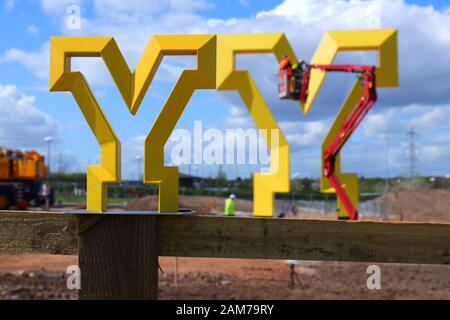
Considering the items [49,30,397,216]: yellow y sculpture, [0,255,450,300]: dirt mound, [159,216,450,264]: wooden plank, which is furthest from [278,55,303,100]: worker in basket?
[0,255,450,300]: dirt mound

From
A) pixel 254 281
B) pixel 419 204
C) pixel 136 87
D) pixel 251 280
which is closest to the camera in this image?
pixel 136 87

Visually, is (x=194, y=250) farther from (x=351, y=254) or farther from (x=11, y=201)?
(x=11, y=201)

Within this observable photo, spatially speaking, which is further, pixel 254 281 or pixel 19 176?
pixel 19 176

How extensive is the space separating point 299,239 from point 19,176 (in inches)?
1260

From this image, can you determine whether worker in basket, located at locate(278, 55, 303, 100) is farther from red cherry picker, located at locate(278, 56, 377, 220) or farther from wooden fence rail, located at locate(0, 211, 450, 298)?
wooden fence rail, located at locate(0, 211, 450, 298)

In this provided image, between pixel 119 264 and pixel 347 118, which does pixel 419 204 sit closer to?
pixel 347 118

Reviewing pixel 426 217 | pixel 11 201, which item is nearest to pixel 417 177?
pixel 426 217

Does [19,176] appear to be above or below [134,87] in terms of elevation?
below

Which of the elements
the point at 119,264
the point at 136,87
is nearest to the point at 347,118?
the point at 136,87

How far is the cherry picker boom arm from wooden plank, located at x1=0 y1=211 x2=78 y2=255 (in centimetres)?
450

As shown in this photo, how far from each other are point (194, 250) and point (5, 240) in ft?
2.81

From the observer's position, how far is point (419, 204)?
4384 centimetres

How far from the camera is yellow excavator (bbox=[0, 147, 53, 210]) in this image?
3042cm

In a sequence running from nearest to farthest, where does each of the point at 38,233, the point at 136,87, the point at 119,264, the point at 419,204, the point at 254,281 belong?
the point at 119,264, the point at 38,233, the point at 136,87, the point at 254,281, the point at 419,204
